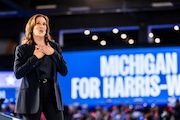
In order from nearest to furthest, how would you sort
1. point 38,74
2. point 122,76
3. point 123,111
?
1. point 38,74
2. point 123,111
3. point 122,76

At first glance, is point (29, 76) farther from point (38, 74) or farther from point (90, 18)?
point (90, 18)

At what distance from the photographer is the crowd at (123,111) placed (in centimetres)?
1086

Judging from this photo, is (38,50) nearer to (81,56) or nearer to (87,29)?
(81,56)

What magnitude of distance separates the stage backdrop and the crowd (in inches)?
9.6

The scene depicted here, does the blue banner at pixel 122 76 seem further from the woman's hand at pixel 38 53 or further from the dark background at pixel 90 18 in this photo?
the woman's hand at pixel 38 53

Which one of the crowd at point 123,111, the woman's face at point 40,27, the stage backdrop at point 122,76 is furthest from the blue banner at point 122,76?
the woman's face at point 40,27

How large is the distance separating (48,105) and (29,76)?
0.79 feet

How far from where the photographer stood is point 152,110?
1114 cm

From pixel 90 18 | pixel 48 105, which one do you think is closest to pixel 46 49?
pixel 48 105

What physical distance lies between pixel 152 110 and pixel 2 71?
5.60 m

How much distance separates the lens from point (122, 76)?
39.6 feet

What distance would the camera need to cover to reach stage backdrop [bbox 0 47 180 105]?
11.7 meters

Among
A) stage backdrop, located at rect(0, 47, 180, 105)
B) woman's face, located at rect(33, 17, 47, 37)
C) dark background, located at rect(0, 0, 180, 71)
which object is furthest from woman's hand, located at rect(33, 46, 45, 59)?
stage backdrop, located at rect(0, 47, 180, 105)

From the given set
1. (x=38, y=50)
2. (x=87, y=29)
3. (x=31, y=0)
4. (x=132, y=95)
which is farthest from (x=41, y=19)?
(x=87, y=29)
